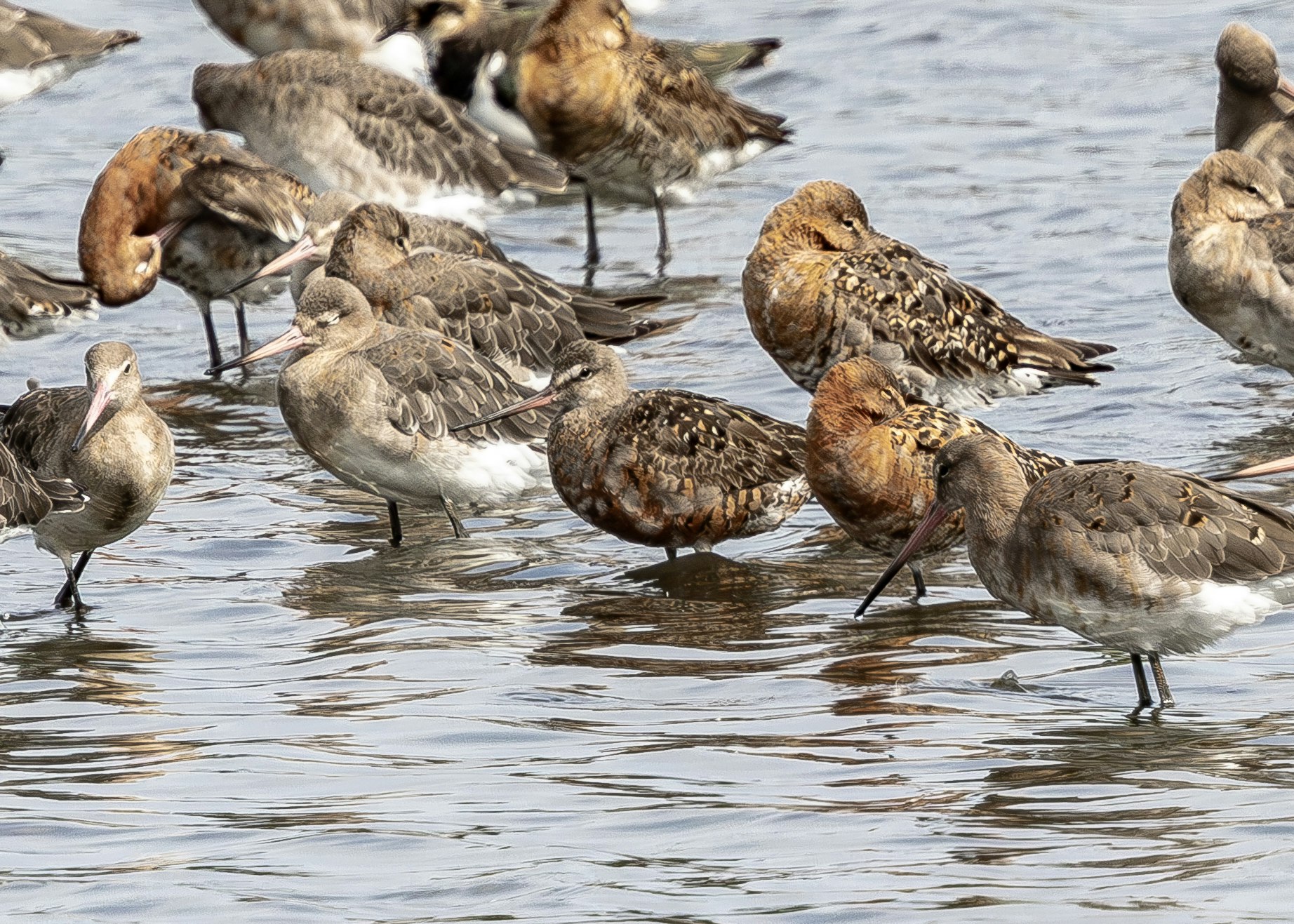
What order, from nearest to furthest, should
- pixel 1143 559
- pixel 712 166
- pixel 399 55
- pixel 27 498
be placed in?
pixel 1143 559 → pixel 27 498 → pixel 712 166 → pixel 399 55

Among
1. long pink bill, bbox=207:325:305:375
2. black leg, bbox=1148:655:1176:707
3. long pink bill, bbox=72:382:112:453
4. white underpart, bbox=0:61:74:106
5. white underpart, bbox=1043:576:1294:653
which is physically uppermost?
white underpart, bbox=0:61:74:106

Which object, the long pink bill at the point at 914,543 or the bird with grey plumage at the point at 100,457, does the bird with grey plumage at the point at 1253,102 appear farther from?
the bird with grey plumage at the point at 100,457

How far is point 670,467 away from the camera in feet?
27.9

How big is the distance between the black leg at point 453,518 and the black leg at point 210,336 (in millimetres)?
3280

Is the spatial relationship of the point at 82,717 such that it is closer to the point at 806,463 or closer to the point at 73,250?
the point at 806,463

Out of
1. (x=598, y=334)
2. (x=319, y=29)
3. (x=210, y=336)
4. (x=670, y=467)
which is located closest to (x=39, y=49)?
(x=319, y=29)

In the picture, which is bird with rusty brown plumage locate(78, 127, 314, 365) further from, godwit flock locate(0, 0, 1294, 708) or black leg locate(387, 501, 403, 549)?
black leg locate(387, 501, 403, 549)

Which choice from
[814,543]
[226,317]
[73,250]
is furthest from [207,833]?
[73,250]

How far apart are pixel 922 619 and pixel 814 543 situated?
4.60 ft

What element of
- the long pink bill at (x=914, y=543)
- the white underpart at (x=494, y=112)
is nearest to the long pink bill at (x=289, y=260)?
the white underpart at (x=494, y=112)

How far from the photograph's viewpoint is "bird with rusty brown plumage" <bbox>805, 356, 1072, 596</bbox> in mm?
8078

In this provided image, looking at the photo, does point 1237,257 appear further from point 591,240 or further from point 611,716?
point 591,240

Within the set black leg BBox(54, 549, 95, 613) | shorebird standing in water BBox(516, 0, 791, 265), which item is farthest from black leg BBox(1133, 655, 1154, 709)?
shorebird standing in water BBox(516, 0, 791, 265)

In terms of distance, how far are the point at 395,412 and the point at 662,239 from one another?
19.8 ft
